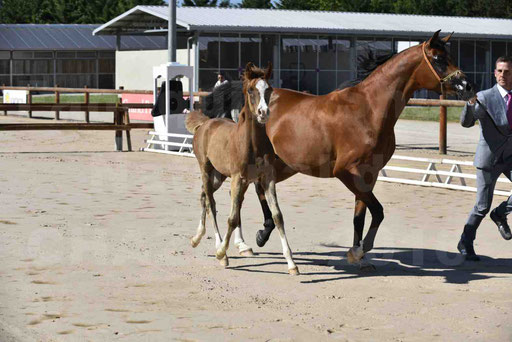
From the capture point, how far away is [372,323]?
6613 millimetres

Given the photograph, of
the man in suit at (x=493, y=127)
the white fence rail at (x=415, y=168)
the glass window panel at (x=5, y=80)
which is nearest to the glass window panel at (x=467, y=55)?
the glass window panel at (x=5, y=80)

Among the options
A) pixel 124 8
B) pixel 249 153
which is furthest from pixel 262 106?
pixel 124 8

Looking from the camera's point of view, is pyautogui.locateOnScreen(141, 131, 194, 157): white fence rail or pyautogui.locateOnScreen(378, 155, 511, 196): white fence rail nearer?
pyautogui.locateOnScreen(378, 155, 511, 196): white fence rail

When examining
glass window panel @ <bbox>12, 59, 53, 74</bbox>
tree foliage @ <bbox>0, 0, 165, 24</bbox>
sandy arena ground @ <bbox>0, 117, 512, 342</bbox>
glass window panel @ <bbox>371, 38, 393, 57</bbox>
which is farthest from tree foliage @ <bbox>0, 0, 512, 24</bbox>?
sandy arena ground @ <bbox>0, 117, 512, 342</bbox>

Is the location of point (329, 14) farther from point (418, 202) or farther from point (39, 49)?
point (418, 202)

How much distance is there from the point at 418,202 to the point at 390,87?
5.15 meters

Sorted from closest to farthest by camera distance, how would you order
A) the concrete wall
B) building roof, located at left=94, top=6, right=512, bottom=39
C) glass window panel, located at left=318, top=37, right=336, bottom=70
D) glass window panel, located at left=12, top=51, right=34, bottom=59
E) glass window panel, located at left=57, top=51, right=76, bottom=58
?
1. building roof, located at left=94, top=6, right=512, bottom=39
2. glass window panel, located at left=318, top=37, right=336, bottom=70
3. the concrete wall
4. glass window panel, located at left=12, top=51, right=34, bottom=59
5. glass window panel, located at left=57, top=51, right=76, bottom=58

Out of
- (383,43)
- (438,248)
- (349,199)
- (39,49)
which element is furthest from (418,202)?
(39,49)

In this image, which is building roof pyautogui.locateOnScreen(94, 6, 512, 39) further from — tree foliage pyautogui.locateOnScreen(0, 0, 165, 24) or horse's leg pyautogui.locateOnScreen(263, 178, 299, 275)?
horse's leg pyautogui.locateOnScreen(263, 178, 299, 275)

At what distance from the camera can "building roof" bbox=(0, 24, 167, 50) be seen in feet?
209

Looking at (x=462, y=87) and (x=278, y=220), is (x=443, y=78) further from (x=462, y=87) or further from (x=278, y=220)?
(x=278, y=220)

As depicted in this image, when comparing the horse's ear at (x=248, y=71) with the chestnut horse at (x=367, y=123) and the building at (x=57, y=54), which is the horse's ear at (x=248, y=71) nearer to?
the chestnut horse at (x=367, y=123)

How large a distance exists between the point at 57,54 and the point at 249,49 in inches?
892

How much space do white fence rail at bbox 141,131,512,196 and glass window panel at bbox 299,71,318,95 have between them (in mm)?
26405
